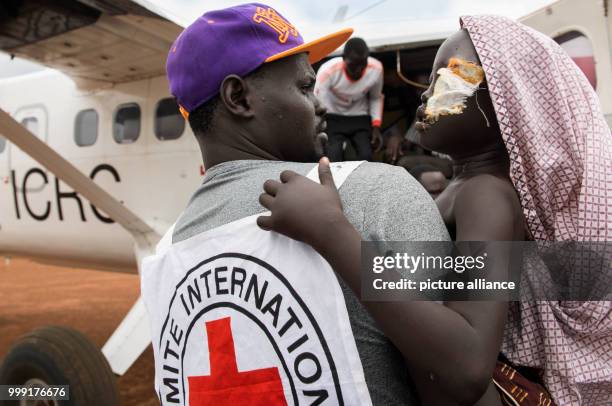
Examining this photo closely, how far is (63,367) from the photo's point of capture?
11.2 ft

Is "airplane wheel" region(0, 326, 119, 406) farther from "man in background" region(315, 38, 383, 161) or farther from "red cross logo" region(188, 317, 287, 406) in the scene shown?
"red cross logo" region(188, 317, 287, 406)

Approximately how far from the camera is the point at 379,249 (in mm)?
828

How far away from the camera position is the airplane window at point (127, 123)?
5.68 meters

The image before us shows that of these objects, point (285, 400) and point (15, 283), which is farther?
point (15, 283)

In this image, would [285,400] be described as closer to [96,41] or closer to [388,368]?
[388,368]

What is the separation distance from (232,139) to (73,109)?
5.76 m

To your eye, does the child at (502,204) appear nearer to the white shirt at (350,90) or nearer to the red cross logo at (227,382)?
the red cross logo at (227,382)

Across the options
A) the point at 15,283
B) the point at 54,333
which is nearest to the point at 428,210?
the point at 54,333

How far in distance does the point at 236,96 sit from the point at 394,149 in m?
3.97

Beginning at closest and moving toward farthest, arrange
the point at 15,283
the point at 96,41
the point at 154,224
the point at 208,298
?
the point at 208,298
the point at 96,41
the point at 154,224
the point at 15,283

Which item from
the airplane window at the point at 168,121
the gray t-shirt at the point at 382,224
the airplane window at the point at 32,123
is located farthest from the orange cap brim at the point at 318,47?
the airplane window at the point at 32,123

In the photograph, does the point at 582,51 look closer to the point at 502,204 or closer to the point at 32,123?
the point at 502,204

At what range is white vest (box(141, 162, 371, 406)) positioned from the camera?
852 mm

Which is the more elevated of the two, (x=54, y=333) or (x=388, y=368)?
(x=388, y=368)
